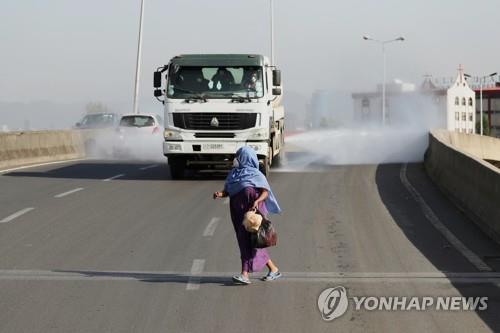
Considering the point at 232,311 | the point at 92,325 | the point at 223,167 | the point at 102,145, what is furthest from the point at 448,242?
Answer: the point at 102,145

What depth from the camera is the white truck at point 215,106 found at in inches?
806

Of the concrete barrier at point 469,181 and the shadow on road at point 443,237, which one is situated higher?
the concrete barrier at point 469,181

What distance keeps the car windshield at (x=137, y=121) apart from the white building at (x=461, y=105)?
116 meters

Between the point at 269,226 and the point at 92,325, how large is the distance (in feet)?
7.53

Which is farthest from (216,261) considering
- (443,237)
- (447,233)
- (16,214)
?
(16,214)

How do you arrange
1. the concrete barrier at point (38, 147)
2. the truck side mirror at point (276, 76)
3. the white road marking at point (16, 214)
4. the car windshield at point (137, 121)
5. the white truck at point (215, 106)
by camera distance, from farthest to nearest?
the car windshield at point (137, 121), the concrete barrier at point (38, 147), the truck side mirror at point (276, 76), the white truck at point (215, 106), the white road marking at point (16, 214)

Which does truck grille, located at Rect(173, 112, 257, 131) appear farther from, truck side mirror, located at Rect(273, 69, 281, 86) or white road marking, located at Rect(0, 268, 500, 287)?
white road marking, located at Rect(0, 268, 500, 287)

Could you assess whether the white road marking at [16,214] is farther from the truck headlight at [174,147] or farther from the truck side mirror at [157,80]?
the truck side mirror at [157,80]

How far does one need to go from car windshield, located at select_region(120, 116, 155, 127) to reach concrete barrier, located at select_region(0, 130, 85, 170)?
2.19 m

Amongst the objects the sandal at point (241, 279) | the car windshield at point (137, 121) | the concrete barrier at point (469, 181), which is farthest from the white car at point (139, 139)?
the sandal at point (241, 279)

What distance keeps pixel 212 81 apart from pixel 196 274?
1159 cm

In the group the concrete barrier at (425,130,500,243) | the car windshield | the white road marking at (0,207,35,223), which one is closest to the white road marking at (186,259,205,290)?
the concrete barrier at (425,130,500,243)

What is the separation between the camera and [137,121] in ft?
110

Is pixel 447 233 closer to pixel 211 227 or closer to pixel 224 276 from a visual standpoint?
pixel 211 227
